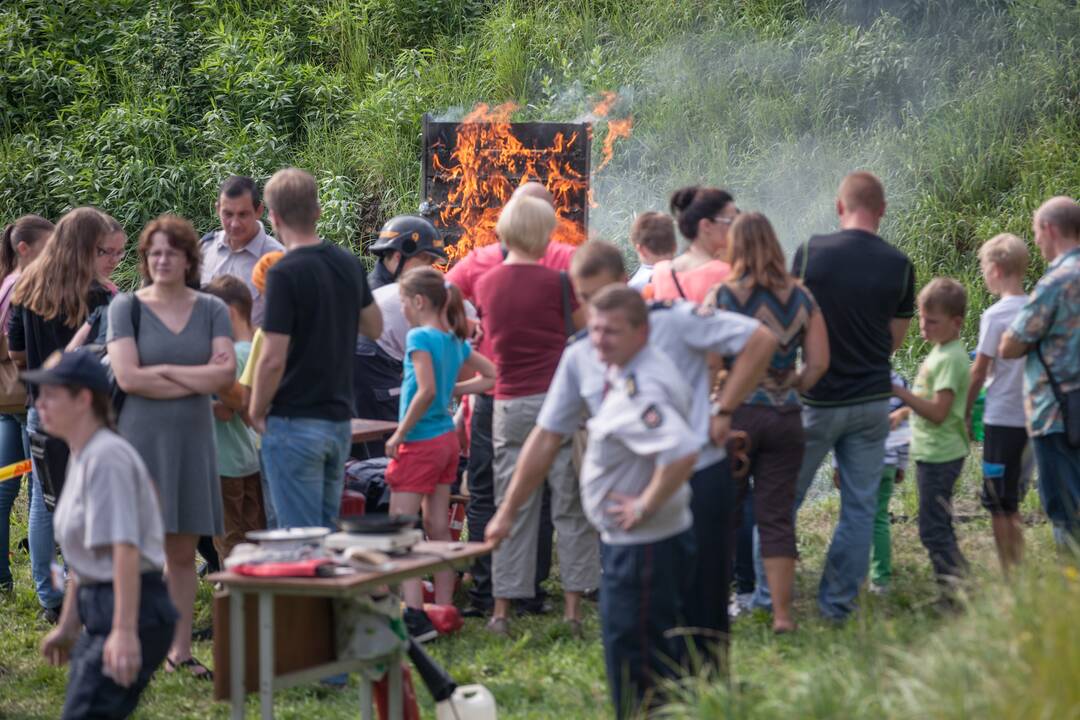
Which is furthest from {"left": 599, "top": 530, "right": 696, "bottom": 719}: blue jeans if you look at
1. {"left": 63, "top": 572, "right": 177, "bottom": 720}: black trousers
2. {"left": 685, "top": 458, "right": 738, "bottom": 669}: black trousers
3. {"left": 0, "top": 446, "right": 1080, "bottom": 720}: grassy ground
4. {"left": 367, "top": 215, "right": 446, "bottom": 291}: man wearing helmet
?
{"left": 367, "top": 215, "right": 446, "bottom": 291}: man wearing helmet

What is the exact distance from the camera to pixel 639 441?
173 inches

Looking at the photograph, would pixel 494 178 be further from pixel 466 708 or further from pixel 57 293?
pixel 466 708

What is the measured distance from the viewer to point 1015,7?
14352 millimetres

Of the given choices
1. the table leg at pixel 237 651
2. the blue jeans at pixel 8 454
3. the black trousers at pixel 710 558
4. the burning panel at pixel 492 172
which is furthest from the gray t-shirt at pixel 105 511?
the burning panel at pixel 492 172

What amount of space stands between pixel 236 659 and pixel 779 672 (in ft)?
A: 6.40

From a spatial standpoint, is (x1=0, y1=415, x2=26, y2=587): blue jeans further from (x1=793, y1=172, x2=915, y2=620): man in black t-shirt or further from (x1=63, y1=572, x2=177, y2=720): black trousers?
(x1=793, y1=172, x2=915, y2=620): man in black t-shirt

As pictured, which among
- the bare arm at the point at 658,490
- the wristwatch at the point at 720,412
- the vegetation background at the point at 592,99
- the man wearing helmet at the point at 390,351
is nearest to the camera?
the bare arm at the point at 658,490

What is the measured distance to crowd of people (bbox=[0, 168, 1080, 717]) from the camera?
5.27m

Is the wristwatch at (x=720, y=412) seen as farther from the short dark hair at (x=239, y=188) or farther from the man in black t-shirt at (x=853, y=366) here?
the short dark hair at (x=239, y=188)

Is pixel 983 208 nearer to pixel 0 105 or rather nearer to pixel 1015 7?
pixel 1015 7

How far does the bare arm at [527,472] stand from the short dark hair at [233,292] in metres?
2.83

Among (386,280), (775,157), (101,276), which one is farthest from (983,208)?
(101,276)

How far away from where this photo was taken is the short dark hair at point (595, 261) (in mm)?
5113

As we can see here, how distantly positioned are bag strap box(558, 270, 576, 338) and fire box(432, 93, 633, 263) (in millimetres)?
3857
